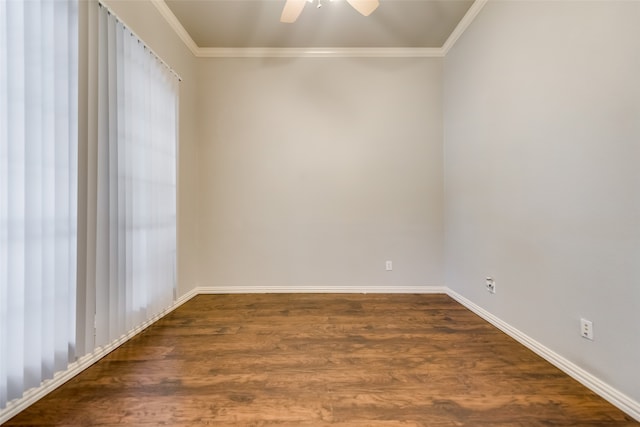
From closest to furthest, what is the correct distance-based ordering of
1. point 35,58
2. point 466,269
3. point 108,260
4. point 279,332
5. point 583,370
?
point 35,58 < point 583,370 < point 108,260 < point 279,332 < point 466,269

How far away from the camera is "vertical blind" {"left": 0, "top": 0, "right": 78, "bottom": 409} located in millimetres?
1196

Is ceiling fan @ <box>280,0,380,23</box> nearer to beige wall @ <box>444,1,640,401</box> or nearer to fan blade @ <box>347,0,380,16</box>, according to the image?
fan blade @ <box>347,0,380,16</box>

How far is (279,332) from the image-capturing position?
2.18 meters

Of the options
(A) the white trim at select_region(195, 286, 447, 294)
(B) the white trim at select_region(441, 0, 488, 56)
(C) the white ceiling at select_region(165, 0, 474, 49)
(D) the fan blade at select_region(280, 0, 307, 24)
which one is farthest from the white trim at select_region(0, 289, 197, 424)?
(B) the white trim at select_region(441, 0, 488, 56)

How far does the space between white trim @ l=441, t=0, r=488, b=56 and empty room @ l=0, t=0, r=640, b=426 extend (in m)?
0.02

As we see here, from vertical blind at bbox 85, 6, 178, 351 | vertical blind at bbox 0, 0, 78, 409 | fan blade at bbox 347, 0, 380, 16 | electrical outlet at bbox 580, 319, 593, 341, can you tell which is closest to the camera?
vertical blind at bbox 0, 0, 78, 409

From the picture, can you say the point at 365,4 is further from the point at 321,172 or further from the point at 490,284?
the point at 490,284

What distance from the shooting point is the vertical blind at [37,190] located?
1.20m

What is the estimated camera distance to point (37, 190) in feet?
4.25

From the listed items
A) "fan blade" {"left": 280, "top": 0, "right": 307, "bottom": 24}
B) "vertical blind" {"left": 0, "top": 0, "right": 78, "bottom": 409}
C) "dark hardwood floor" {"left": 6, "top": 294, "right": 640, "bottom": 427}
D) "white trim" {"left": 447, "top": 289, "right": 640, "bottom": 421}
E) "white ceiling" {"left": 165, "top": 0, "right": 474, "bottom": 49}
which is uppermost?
"white ceiling" {"left": 165, "top": 0, "right": 474, "bottom": 49}

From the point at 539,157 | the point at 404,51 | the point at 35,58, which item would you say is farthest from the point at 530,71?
the point at 35,58

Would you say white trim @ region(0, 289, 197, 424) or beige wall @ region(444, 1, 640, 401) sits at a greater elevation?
beige wall @ region(444, 1, 640, 401)

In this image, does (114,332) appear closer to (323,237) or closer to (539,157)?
(323,237)

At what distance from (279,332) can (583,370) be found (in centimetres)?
192
